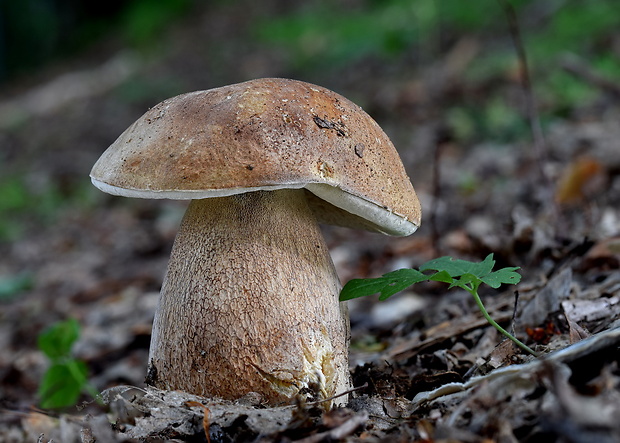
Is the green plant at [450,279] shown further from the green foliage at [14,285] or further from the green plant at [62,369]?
the green foliage at [14,285]

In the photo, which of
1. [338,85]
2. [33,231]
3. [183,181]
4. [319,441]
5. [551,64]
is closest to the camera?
[319,441]

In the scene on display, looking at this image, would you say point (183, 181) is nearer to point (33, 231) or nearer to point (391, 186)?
point (391, 186)

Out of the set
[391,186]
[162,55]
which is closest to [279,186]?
[391,186]

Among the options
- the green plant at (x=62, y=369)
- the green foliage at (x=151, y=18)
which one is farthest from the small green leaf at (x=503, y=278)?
the green foliage at (x=151, y=18)

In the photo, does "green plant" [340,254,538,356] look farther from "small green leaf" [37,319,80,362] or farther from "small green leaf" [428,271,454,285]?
"small green leaf" [37,319,80,362]

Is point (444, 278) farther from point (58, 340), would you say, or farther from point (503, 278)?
point (58, 340)

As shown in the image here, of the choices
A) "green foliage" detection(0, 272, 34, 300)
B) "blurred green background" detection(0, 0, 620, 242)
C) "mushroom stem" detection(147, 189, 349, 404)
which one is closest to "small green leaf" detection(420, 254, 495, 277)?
"mushroom stem" detection(147, 189, 349, 404)

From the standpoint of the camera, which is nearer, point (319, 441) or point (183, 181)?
point (319, 441)
